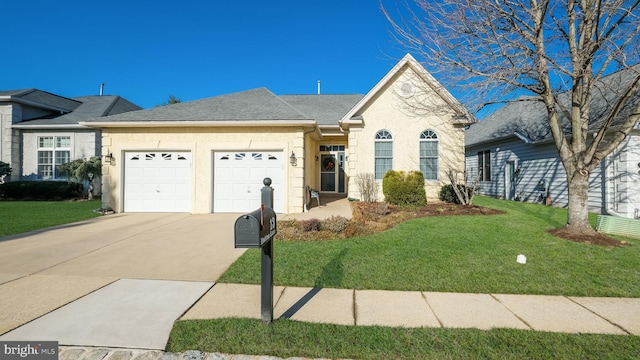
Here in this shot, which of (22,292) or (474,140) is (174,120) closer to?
(22,292)

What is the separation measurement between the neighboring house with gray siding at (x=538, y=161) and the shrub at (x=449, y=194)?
152 cm

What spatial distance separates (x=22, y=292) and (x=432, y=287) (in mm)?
5691

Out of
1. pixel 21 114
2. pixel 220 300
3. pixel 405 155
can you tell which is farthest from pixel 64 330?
pixel 21 114

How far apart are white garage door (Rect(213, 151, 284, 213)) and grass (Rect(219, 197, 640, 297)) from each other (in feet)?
15.2

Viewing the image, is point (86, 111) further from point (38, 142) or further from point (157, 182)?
point (157, 182)

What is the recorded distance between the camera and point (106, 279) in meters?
4.34

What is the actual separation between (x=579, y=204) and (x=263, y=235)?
319 inches

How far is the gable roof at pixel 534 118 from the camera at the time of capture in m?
10.2

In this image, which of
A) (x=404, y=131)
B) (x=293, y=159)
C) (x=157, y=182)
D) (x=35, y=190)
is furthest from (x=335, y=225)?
(x=35, y=190)

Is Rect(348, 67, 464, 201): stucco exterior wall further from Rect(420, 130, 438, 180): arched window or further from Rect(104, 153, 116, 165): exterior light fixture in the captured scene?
Rect(104, 153, 116, 165): exterior light fixture

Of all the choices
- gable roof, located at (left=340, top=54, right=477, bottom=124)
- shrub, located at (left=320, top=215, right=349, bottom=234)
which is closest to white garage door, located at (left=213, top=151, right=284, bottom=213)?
shrub, located at (left=320, top=215, right=349, bottom=234)

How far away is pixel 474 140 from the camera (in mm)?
19547

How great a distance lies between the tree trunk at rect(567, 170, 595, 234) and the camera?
677 cm

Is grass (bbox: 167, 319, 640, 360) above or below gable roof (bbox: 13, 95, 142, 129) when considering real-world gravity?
below
